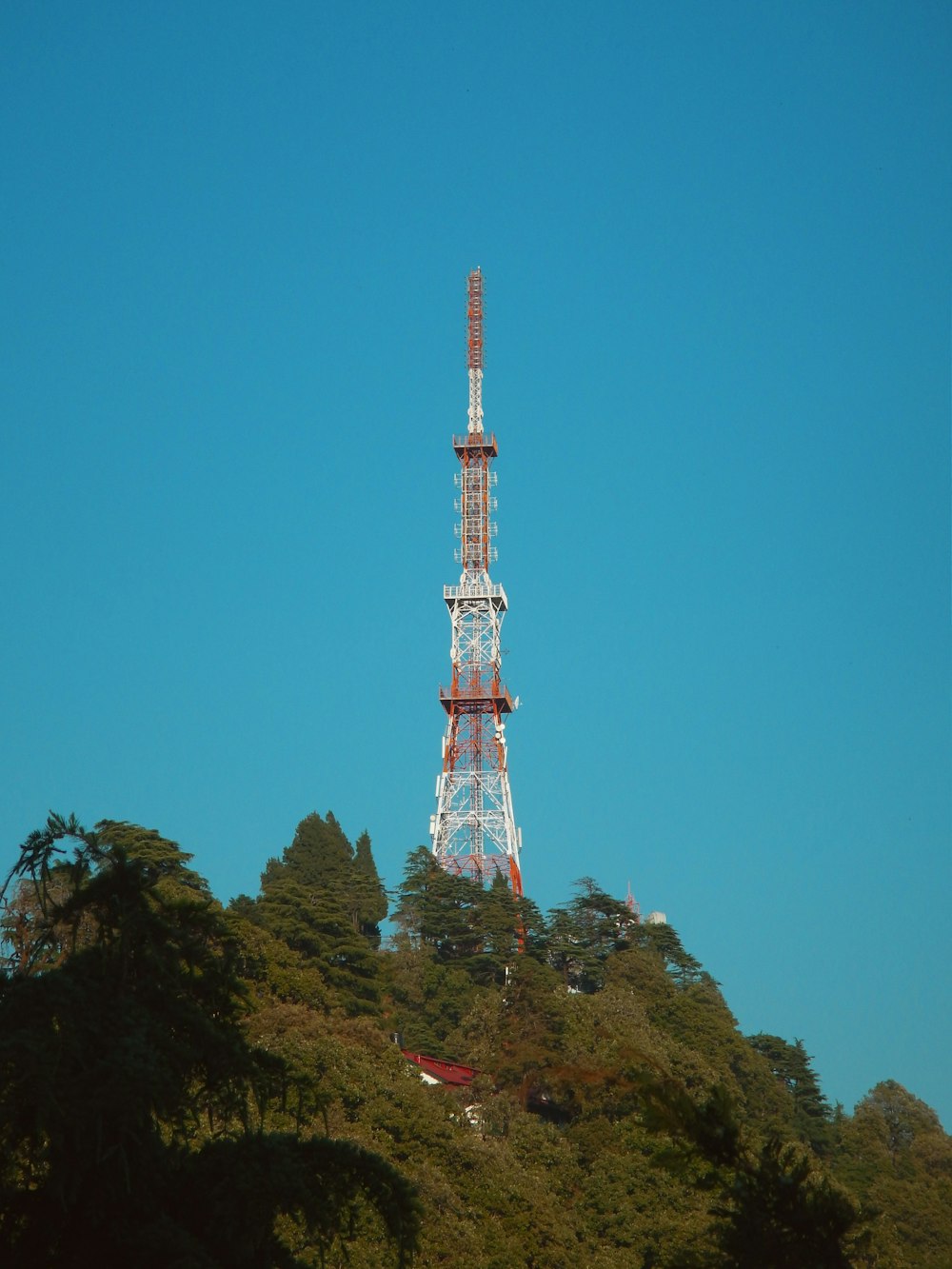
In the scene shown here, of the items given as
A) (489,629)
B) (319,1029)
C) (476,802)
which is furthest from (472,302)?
(319,1029)

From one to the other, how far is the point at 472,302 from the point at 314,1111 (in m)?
50.2

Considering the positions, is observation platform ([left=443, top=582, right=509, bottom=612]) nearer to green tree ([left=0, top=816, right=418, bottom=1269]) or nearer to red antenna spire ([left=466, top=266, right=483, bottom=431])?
red antenna spire ([left=466, top=266, right=483, bottom=431])

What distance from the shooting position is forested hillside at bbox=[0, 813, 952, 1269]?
1252 centimetres

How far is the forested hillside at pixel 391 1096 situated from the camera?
1252 centimetres

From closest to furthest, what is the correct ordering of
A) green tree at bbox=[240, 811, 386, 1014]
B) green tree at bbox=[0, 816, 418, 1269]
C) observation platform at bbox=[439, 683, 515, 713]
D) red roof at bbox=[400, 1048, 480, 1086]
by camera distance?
green tree at bbox=[0, 816, 418, 1269] < red roof at bbox=[400, 1048, 480, 1086] < green tree at bbox=[240, 811, 386, 1014] < observation platform at bbox=[439, 683, 515, 713]

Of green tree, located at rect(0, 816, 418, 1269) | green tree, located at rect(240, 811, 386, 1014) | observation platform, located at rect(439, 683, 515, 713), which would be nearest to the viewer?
green tree, located at rect(0, 816, 418, 1269)

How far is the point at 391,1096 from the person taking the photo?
31.0 meters

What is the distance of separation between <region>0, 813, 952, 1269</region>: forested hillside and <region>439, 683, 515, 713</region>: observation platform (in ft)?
18.9

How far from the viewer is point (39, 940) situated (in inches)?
523

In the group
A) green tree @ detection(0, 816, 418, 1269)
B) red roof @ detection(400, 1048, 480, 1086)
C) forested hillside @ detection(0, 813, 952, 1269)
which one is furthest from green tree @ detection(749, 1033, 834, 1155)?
green tree @ detection(0, 816, 418, 1269)

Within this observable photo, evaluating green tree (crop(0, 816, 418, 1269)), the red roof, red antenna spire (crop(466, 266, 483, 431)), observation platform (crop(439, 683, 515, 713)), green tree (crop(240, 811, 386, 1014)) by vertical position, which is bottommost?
green tree (crop(0, 816, 418, 1269))

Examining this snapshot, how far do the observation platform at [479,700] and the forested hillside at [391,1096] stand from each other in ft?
18.9

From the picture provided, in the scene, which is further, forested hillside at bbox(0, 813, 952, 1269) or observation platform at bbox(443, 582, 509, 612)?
observation platform at bbox(443, 582, 509, 612)

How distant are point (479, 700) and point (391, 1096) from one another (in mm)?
27502
